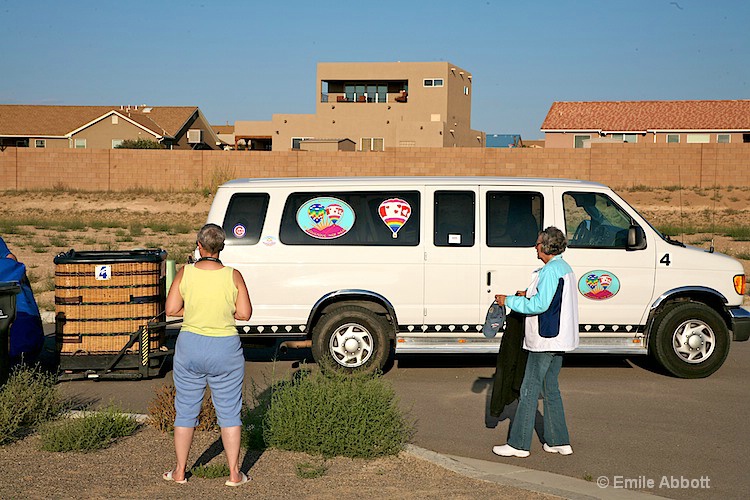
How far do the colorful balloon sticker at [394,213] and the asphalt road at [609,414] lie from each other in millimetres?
1737

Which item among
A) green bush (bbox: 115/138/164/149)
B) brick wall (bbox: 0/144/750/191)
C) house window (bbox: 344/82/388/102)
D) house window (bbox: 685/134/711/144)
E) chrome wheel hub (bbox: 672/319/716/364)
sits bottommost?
chrome wheel hub (bbox: 672/319/716/364)

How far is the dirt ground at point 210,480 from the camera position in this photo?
6336 millimetres

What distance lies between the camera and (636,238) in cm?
1072

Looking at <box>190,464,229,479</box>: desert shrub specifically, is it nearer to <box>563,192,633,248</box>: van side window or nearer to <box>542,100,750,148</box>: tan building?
<box>563,192,633,248</box>: van side window

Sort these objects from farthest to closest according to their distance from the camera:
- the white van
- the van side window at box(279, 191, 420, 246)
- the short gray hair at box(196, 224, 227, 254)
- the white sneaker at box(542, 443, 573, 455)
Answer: the van side window at box(279, 191, 420, 246)
the white van
the white sneaker at box(542, 443, 573, 455)
the short gray hair at box(196, 224, 227, 254)

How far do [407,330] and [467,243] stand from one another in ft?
3.83

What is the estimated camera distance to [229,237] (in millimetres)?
10812

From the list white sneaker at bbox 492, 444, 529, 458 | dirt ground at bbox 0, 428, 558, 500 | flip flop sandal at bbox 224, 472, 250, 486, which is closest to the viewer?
dirt ground at bbox 0, 428, 558, 500

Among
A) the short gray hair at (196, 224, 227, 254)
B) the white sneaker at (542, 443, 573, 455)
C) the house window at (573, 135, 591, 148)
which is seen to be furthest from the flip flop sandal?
the house window at (573, 135, 591, 148)

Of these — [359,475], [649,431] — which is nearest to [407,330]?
[649,431]

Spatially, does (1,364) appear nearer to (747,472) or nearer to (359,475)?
(359,475)

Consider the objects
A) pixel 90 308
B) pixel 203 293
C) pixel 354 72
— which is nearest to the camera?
pixel 203 293

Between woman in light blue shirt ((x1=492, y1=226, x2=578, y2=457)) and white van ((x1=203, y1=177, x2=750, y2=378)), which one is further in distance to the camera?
white van ((x1=203, y1=177, x2=750, y2=378))

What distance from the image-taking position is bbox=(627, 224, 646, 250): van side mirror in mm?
10617
